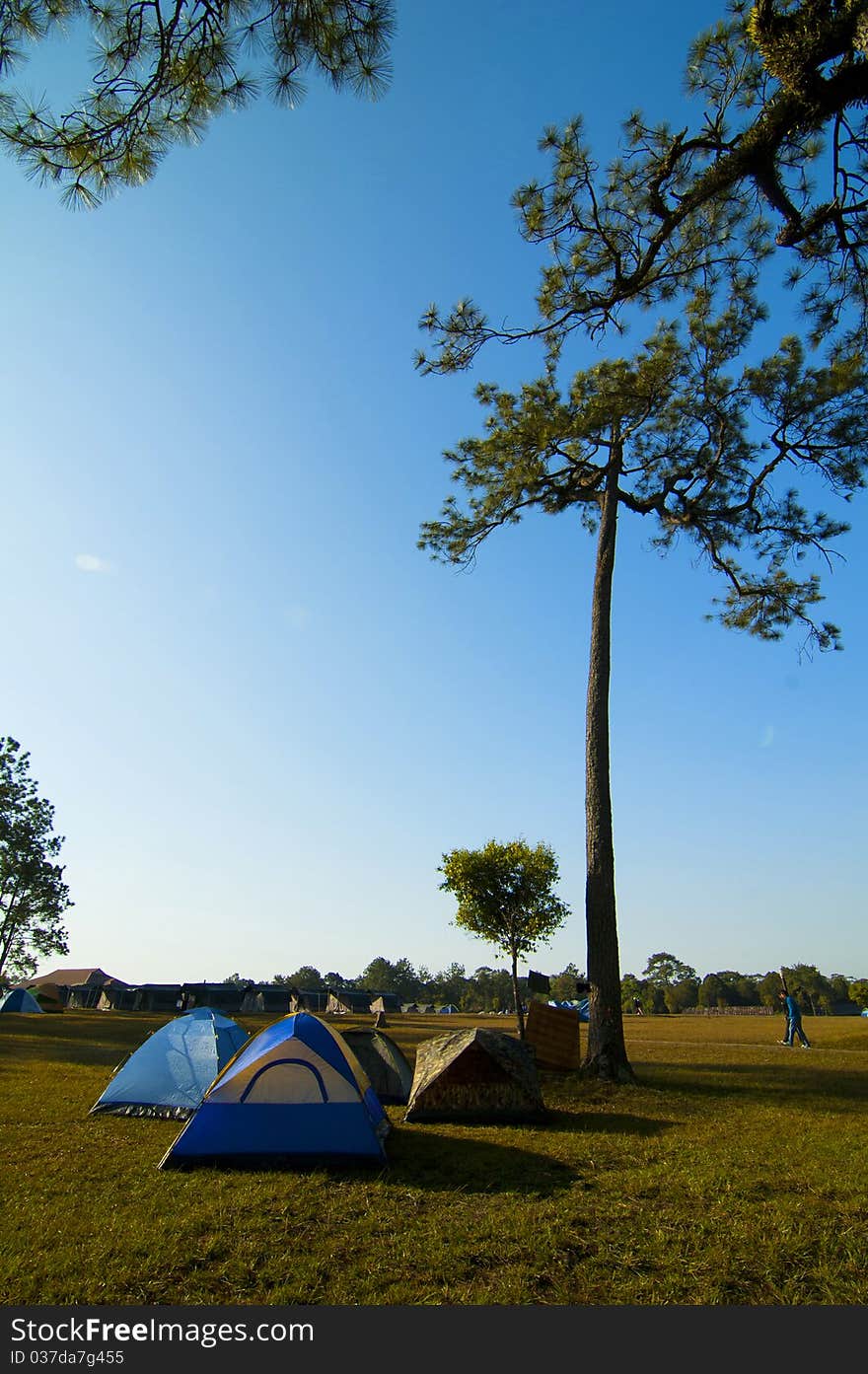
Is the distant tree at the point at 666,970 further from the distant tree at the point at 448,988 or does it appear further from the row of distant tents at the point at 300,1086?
the row of distant tents at the point at 300,1086

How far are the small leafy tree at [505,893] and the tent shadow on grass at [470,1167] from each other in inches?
605

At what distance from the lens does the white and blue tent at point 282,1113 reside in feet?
22.9

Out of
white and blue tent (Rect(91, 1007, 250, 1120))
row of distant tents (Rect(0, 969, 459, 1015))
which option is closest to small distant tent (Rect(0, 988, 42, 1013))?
row of distant tents (Rect(0, 969, 459, 1015))

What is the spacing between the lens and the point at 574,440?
1689 centimetres

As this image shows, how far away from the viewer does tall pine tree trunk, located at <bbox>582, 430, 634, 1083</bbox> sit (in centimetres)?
1341

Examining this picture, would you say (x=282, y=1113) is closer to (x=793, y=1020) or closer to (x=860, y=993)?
(x=793, y=1020)

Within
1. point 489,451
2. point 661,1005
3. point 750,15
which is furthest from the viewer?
point 661,1005

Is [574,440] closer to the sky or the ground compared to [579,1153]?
closer to the sky

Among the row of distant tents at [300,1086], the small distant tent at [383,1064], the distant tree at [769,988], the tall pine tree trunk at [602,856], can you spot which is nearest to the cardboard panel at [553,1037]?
the tall pine tree trunk at [602,856]

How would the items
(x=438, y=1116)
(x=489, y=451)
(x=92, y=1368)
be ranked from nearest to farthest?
(x=92, y=1368) → (x=438, y=1116) → (x=489, y=451)

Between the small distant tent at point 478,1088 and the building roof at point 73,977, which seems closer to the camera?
the small distant tent at point 478,1088

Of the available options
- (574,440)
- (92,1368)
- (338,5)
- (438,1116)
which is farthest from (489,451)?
(92,1368)

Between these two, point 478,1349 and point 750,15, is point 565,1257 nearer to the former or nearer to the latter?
point 478,1349

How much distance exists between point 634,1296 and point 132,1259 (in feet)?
10.5
